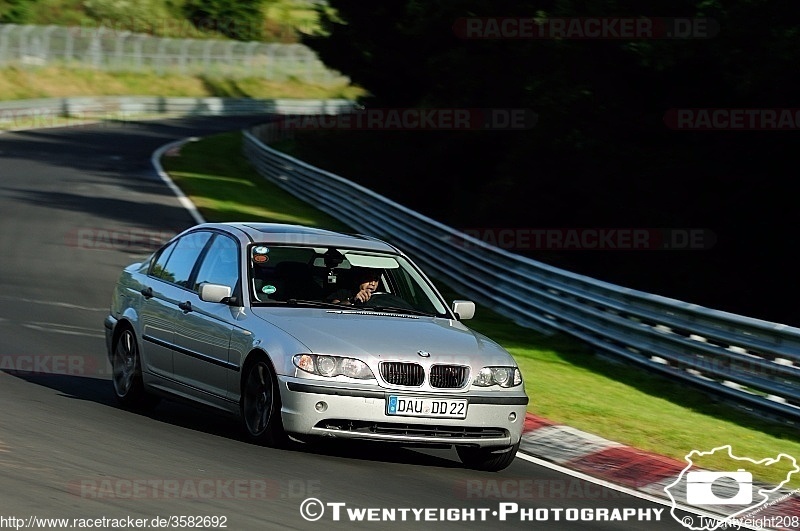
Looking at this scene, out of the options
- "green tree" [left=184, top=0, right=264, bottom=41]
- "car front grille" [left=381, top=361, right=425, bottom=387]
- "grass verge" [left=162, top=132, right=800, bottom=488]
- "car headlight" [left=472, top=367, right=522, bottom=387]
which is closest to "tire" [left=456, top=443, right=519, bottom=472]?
"car headlight" [left=472, top=367, right=522, bottom=387]

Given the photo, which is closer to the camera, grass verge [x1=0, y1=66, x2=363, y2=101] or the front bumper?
the front bumper

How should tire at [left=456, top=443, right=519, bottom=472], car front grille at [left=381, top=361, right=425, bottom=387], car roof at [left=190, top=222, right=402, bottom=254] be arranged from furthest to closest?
1. car roof at [left=190, top=222, right=402, bottom=254]
2. tire at [left=456, top=443, right=519, bottom=472]
3. car front grille at [left=381, top=361, right=425, bottom=387]

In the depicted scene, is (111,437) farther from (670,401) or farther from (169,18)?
(169,18)

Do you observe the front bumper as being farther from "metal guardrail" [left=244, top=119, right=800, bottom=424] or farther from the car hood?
"metal guardrail" [left=244, top=119, right=800, bottom=424]

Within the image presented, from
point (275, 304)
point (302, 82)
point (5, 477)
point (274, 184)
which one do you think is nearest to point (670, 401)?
point (275, 304)

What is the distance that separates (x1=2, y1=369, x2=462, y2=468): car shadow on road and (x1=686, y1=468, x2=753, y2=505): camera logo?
1.55m

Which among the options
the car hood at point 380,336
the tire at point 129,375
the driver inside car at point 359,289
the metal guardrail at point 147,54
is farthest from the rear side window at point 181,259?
the metal guardrail at point 147,54

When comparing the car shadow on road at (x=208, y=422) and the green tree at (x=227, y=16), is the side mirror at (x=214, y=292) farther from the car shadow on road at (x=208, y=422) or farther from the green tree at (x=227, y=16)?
the green tree at (x=227, y=16)

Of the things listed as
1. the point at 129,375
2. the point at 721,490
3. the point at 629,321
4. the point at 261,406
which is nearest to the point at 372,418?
the point at 261,406

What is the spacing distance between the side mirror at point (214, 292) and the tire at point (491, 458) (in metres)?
1.96

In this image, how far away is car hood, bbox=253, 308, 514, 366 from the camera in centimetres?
913

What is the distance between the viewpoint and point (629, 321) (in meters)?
16.7

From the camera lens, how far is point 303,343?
29.9ft

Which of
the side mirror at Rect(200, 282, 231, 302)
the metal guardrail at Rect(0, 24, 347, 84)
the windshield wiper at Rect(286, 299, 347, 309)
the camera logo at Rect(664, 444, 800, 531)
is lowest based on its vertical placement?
the camera logo at Rect(664, 444, 800, 531)
